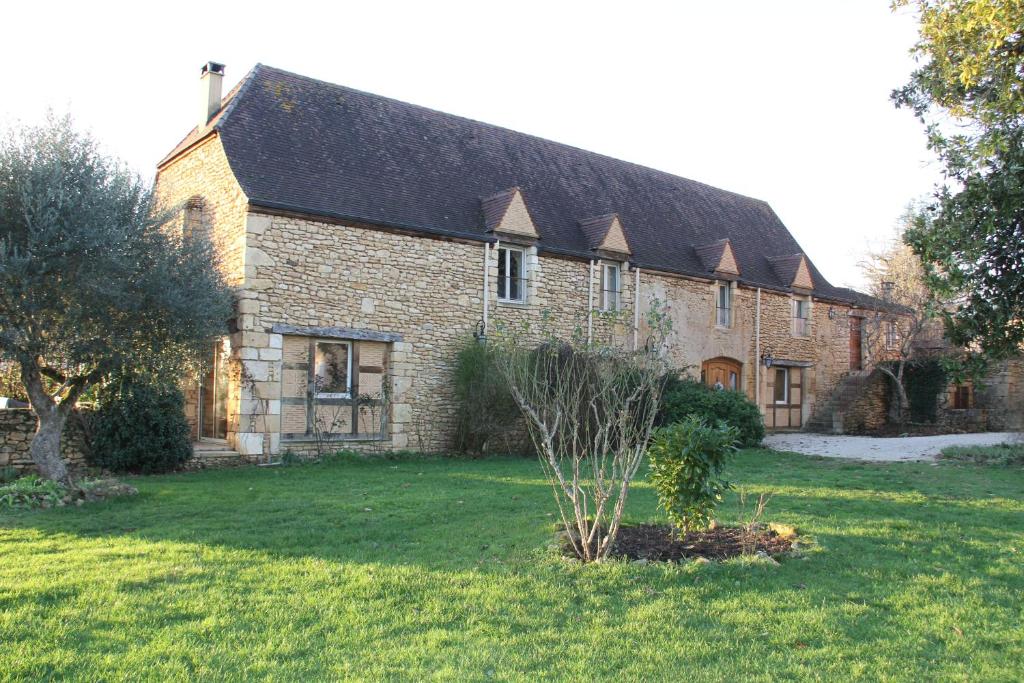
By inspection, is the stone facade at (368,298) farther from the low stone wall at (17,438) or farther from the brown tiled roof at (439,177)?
the low stone wall at (17,438)

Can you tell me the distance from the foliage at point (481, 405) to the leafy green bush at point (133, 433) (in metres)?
5.18

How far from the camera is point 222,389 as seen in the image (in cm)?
1434

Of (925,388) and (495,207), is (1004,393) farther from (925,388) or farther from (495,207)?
(495,207)

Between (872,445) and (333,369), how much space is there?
1166 cm

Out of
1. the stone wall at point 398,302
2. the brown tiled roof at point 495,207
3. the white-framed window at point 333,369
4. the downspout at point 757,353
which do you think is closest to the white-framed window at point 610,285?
the stone wall at point 398,302

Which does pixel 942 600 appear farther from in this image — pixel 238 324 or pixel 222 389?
pixel 222 389

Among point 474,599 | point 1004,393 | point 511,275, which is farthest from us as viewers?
point 1004,393

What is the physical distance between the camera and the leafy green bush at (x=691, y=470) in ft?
20.7

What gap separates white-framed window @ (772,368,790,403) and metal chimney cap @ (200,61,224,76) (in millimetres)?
16054

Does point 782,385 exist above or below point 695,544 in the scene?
above

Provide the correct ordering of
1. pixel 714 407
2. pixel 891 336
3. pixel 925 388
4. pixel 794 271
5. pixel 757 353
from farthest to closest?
pixel 891 336, pixel 925 388, pixel 794 271, pixel 757 353, pixel 714 407

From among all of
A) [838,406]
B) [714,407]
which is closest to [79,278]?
[714,407]

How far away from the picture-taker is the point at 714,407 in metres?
16.9

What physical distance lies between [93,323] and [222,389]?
15.1 ft
